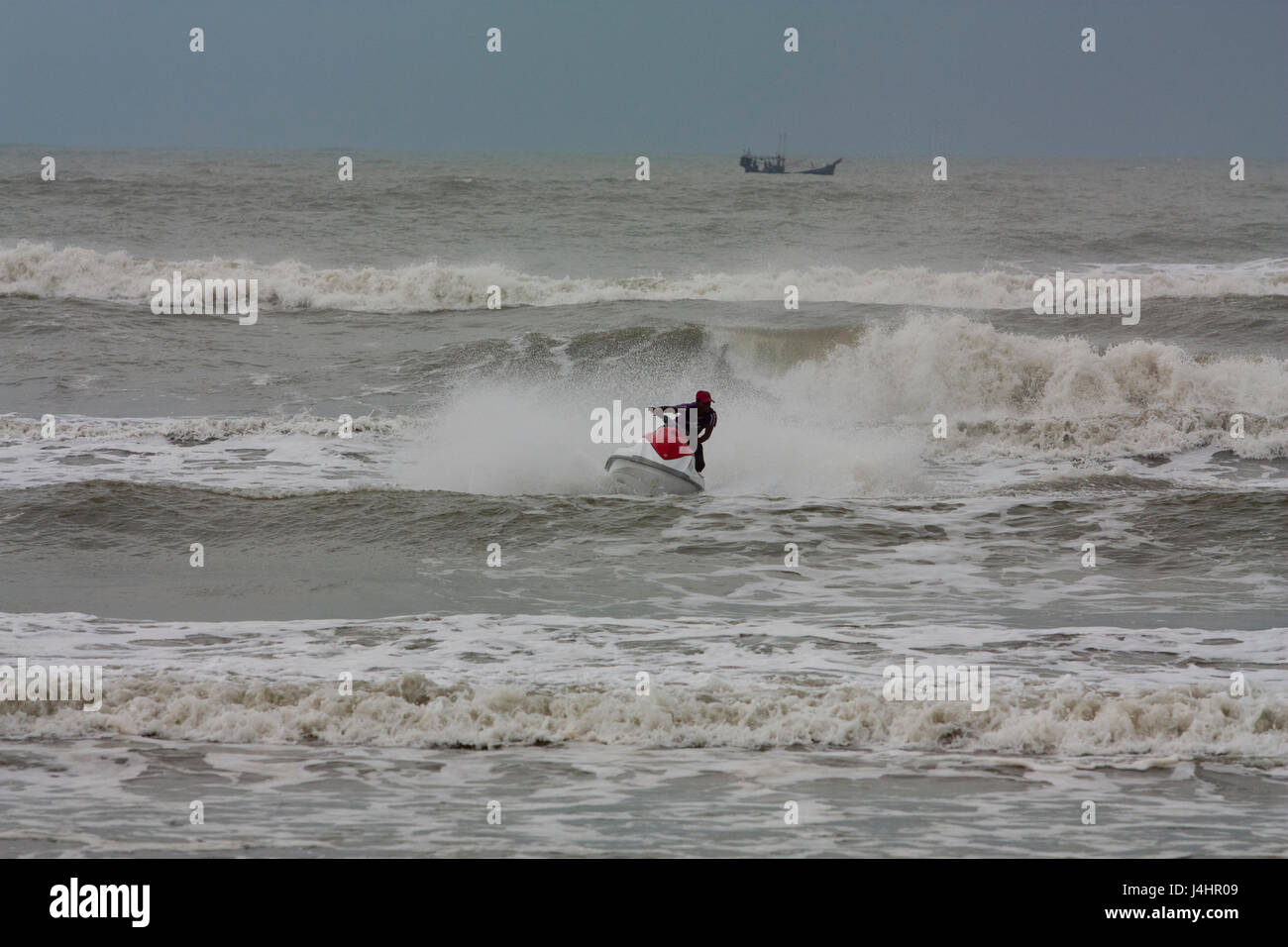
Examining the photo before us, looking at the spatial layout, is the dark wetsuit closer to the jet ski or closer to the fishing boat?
the jet ski

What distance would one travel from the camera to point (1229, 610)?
10953 mm

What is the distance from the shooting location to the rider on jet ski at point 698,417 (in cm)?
1458

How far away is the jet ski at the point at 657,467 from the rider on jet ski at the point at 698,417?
0.10 m

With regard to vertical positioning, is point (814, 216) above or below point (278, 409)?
above

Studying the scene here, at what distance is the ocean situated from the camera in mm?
7094

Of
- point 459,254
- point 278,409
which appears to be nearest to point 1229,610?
point 278,409
